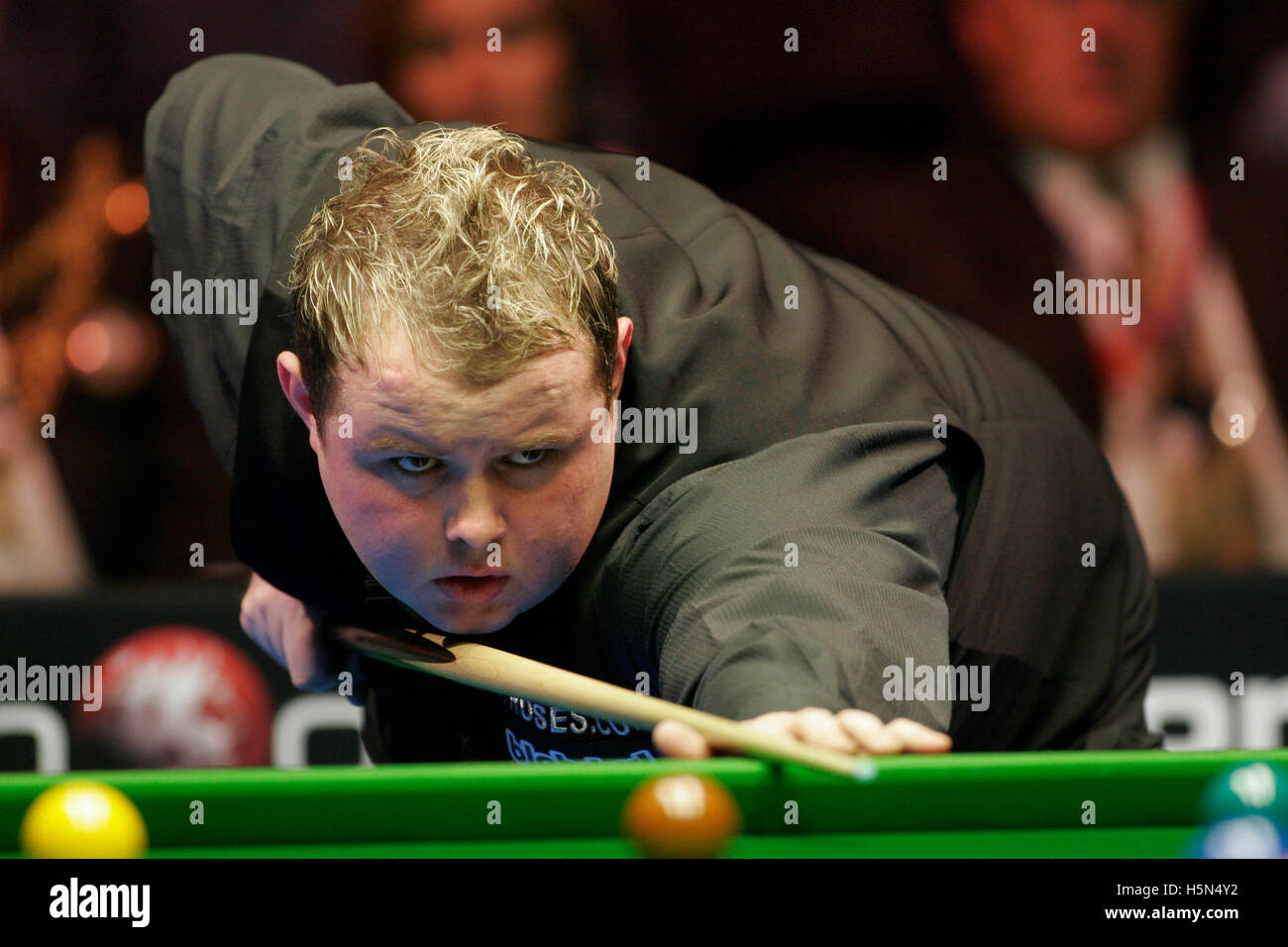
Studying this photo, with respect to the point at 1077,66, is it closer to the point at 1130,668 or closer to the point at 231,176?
the point at 1130,668

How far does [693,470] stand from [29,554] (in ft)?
12.5

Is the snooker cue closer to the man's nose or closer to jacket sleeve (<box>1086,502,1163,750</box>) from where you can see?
the man's nose

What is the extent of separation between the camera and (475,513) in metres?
2.23

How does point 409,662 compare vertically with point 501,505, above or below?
below

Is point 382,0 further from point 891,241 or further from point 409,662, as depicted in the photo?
point 409,662

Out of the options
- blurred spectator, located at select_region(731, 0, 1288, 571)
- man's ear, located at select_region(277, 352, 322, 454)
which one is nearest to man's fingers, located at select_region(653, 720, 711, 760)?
man's ear, located at select_region(277, 352, 322, 454)

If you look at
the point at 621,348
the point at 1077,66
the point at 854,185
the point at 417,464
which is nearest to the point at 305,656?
the point at 417,464

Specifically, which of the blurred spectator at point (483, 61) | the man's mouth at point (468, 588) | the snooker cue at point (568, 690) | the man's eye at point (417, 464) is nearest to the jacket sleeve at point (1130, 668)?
the snooker cue at point (568, 690)

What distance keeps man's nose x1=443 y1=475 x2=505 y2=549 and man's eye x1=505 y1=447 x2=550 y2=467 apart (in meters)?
0.05

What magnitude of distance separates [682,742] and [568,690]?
1.21ft

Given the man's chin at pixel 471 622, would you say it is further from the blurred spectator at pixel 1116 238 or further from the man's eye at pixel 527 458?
the blurred spectator at pixel 1116 238

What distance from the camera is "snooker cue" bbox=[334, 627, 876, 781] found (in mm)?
1762

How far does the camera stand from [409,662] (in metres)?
2.62
